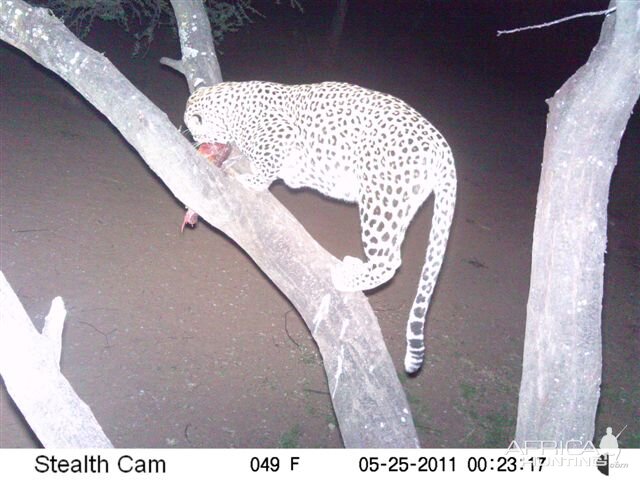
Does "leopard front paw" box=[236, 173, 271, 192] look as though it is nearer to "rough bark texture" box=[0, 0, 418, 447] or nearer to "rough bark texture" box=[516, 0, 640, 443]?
"rough bark texture" box=[0, 0, 418, 447]

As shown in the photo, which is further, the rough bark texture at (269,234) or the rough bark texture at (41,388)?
the rough bark texture at (269,234)

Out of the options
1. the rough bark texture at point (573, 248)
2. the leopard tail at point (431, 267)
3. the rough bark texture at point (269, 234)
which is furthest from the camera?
the leopard tail at point (431, 267)

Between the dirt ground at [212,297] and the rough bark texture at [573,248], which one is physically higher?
the rough bark texture at [573,248]

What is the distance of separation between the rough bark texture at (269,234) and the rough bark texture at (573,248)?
2.17ft

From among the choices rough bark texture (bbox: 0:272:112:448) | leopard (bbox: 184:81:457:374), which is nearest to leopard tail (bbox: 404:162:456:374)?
leopard (bbox: 184:81:457:374)

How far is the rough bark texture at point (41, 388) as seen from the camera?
2.58 m

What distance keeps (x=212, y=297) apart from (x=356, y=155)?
3077 mm

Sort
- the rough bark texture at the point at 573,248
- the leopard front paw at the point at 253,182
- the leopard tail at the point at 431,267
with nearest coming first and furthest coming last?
the rough bark texture at the point at 573,248 → the leopard tail at the point at 431,267 → the leopard front paw at the point at 253,182

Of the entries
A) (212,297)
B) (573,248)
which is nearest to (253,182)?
(573,248)

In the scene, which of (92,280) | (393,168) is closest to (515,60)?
(92,280)

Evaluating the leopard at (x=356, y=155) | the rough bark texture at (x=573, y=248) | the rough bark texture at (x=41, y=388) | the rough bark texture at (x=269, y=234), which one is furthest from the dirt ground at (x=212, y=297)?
the rough bark texture at (x=573, y=248)

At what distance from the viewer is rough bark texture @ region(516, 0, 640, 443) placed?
239cm

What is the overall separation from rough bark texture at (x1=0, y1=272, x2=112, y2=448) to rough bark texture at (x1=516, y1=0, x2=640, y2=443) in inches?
65.0

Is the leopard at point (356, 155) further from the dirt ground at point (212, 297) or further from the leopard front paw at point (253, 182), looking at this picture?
the dirt ground at point (212, 297)
